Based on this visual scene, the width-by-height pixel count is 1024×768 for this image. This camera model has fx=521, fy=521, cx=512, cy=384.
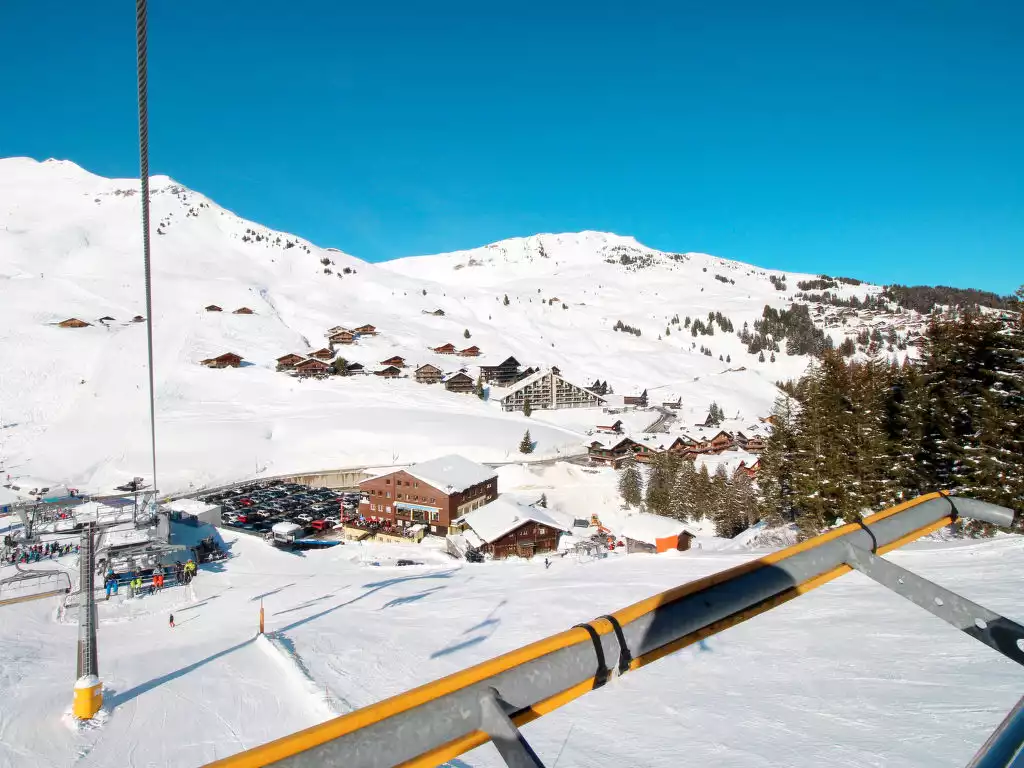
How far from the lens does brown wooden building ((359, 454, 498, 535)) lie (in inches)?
1352

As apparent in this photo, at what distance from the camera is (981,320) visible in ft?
59.3

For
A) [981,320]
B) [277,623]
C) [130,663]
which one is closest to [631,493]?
[981,320]

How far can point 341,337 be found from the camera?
82.2 m

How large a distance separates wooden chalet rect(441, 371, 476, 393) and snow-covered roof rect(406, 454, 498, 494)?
99.5 ft

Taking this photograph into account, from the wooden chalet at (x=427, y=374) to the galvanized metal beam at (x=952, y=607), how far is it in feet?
228

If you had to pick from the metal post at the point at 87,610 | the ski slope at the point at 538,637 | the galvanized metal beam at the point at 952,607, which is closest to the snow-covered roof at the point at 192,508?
the ski slope at the point at 538,637

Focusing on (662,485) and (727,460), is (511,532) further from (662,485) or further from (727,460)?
(727,460)

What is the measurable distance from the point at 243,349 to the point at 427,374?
25.8 metres

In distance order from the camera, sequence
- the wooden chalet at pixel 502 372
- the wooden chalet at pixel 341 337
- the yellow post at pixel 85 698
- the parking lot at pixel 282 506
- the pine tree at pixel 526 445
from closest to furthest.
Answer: the yellow post at pixel 85 698 < the parking lot at pixel 282 506 < the pine tree at pixel 526 445 < the wooden chalet at pixel 502 372 < the wooden chalet at pixel 341 337

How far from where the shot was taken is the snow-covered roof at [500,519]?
2776 centimetres

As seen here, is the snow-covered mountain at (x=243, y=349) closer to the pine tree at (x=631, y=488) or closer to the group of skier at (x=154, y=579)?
the pine tree at (x=631, y=488)

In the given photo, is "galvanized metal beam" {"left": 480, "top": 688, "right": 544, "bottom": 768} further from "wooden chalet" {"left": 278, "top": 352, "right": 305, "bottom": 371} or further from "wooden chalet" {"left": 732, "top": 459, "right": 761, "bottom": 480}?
"wooden chalet" {"left": 278, "top": 352, "right": 305, "bottom": 371}

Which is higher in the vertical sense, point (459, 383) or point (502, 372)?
point (502, 372)

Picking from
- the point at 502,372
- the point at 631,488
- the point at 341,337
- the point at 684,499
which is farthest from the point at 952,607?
the point at 341,337
